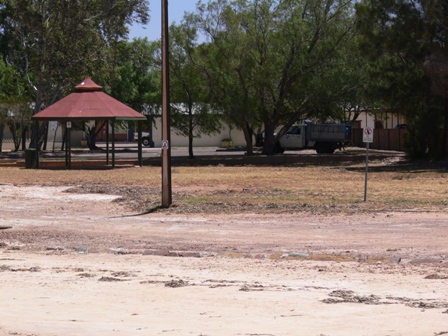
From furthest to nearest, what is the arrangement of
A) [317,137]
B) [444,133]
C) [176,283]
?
[317,137] < [444,133] < [176,283]

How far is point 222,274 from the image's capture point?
13453mm

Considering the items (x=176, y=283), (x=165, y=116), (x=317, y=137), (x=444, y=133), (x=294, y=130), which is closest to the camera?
(x=176, y=283)

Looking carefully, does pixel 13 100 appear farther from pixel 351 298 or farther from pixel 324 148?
pixel 351 298

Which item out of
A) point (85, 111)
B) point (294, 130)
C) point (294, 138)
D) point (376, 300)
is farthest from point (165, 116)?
point (294, 138)

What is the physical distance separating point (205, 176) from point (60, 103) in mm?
11465

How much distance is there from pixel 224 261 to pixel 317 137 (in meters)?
45.6

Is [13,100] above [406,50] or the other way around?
the other way around

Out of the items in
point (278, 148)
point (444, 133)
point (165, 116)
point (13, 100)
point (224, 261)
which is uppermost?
point (13, 100)

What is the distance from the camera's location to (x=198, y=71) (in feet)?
164

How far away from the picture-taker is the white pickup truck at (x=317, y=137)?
193 feet

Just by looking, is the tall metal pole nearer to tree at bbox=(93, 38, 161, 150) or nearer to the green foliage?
the green foliage

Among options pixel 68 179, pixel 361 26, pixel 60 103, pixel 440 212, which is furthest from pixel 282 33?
pixel 440 212

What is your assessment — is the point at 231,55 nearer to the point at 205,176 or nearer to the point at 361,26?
the point at 361,26

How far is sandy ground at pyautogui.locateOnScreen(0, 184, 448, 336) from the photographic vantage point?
9.62 meters
